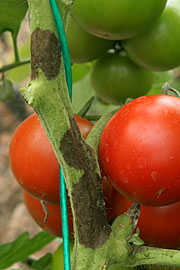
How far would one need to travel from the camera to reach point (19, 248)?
736 millimetres

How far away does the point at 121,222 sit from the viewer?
0.44 metres

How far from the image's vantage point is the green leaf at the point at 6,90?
855mm

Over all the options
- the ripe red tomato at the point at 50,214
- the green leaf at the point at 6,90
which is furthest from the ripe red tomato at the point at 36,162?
the green leaf at the point at 6,90

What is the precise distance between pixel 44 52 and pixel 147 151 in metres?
0.14

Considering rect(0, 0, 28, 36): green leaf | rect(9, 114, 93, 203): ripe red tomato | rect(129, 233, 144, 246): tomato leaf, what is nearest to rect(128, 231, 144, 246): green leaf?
rect(129, 233, 144, 246): tomato leaf

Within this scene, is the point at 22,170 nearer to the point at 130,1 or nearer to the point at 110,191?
the point at 110,191

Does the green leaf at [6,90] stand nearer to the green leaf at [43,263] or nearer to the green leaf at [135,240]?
the green leaf at [43,263]

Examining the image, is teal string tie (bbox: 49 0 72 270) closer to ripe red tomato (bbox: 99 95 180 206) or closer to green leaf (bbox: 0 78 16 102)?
ripe red tomato (bbox: 99 95 180 206)

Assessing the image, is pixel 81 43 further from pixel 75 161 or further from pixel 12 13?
pixel 75 161

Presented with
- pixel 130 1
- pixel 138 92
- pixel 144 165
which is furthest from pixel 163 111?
pixel 138 92

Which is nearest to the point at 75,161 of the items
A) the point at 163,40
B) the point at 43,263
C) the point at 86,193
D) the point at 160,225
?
the point at 86,193

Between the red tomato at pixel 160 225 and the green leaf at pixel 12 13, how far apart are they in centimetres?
35

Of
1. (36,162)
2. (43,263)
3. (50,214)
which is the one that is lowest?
(43,263)

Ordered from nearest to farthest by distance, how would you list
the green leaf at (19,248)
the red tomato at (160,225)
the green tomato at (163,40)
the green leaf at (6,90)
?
the red tomato at (160,225)
the green tomato at (163,40)
the green leaf at (19,248)
the green leaf at (6,90)
